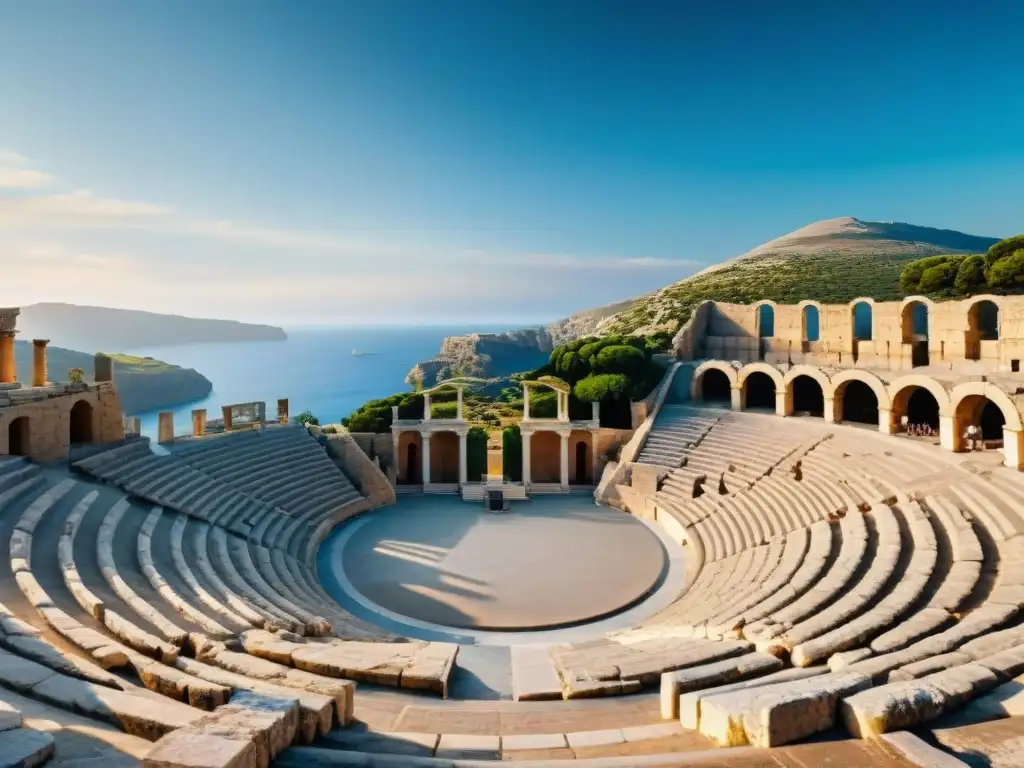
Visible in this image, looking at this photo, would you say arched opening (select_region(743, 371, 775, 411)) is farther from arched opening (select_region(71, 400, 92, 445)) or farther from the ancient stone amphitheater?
arched opening (select_region(71, 400, 92, 445))

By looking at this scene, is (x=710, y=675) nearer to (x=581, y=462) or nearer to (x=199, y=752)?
(x=199, y=752)

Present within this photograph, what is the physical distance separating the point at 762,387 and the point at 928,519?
53.9ft

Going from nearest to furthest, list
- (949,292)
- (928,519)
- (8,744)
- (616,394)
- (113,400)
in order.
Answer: (8,744), (928,519), (113,400), (616,394), (949,292)

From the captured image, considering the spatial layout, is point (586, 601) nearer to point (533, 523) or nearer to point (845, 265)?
point (533, 523)

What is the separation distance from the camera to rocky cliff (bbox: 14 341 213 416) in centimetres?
8788

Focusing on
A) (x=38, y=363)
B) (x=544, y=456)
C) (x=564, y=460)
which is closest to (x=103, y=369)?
(x=38, y=363)

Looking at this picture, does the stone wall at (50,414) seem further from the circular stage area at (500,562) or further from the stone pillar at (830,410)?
the stone pillar at (830,410)

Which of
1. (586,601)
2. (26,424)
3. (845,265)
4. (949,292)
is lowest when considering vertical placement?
(586,601)

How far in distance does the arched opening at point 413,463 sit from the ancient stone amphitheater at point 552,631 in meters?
3.83

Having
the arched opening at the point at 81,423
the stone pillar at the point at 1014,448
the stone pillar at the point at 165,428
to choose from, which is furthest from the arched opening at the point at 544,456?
the arched opening at the point at 81,423

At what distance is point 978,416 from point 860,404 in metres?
6.63

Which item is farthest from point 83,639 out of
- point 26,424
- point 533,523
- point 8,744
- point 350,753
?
point 533,523

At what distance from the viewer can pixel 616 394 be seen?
96.7 feet

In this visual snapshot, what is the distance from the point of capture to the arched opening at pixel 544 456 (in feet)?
96.8
